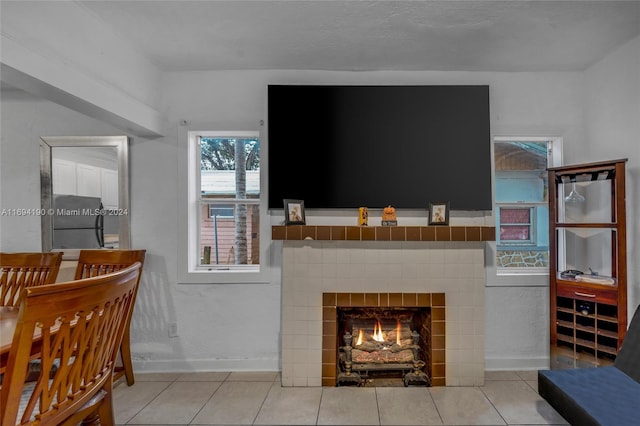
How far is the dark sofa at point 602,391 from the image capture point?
1602 mm

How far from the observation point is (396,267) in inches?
104

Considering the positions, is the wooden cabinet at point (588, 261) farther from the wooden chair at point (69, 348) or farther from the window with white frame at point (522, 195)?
the wooden chair at point (69, 348)

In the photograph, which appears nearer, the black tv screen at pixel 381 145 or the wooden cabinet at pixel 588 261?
the wooden cabinet at pixel 588 261

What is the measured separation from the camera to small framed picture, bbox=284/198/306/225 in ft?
8.67

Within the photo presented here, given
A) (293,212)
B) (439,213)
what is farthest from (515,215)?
(293,212)

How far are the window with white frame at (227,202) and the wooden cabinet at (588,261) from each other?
2527 millimetres

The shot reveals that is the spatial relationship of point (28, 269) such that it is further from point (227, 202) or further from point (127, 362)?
point (227, 202)

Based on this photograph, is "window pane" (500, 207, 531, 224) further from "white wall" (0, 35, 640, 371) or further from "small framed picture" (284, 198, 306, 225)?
"small framed picture" (284, 198, 306, 225)

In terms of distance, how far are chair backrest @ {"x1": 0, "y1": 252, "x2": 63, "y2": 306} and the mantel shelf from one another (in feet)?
5.20

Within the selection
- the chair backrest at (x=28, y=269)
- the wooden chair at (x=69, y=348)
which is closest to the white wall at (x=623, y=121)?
the wooden chair at (x=69, y=348)

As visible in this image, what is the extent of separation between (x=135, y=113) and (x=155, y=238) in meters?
1.06

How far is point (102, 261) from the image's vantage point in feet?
8.55

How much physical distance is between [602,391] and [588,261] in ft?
4.48

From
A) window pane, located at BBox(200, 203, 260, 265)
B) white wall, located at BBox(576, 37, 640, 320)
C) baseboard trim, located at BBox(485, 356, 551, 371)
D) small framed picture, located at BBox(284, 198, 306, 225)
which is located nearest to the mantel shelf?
small framed picture, located at BBox(284, 198, 306, 225)
